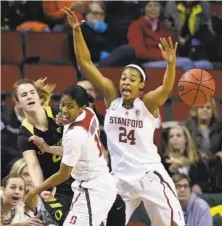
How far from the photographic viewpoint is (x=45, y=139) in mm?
7273

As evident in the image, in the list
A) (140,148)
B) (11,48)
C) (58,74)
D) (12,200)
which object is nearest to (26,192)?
(12,200)

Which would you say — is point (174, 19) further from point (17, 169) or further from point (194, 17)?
point (17, 169)

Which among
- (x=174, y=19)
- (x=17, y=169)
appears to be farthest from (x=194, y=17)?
(x=17, y=169)

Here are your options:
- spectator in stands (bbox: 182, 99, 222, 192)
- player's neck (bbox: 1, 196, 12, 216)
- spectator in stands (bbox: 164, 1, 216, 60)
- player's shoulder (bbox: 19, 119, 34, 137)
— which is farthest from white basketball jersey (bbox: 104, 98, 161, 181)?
spectator in stands (bbox: 164, 1, 216, 60)

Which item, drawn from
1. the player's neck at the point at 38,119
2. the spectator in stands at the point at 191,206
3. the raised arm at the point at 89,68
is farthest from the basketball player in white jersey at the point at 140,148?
the spectator in stands at the point at 191,206

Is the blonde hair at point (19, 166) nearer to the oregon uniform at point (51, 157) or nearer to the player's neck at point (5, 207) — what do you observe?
the player's neck at point (5, 207)

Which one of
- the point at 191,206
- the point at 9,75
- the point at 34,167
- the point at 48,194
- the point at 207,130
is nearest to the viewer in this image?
the point at 48,194

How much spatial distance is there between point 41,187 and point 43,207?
3.72ft

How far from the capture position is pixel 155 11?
11.2m

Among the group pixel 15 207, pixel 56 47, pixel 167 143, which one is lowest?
pixel 15 207

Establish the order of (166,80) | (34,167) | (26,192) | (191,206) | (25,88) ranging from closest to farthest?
(166,80), (34,167), (25,88), (191,206), (26,192)

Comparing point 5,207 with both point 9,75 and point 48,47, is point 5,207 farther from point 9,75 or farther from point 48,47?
point 48,47

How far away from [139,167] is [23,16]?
16.7 feet

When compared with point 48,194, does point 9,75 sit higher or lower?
higher
